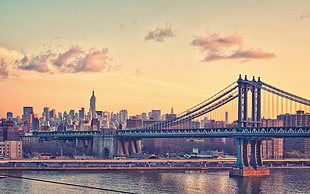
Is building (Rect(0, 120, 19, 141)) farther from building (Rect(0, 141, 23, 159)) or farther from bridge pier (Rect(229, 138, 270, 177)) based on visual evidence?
bridge pier (Rect(229, 138, 270, 177))

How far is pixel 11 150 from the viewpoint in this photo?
141750mm

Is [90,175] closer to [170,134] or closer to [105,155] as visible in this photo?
[170,134]

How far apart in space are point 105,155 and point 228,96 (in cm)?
4447

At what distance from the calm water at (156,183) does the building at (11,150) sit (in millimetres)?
41028

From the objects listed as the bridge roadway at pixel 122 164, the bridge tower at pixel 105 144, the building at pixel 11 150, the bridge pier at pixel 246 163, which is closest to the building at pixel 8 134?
the building at pixel 11 150

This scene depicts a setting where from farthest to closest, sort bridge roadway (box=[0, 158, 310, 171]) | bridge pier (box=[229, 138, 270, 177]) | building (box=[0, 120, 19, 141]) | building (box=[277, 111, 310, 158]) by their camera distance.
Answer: building (box=[0, 120, 19, 141]) < building (box=[277, 111, 310, 158]) < bridge roadway (box=[0, 158, 310, 171]) < bridge pier (box=[229, 138, 270, 177])

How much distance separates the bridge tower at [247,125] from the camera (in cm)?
10000

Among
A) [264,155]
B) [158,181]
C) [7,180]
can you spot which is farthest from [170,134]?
[264,155]

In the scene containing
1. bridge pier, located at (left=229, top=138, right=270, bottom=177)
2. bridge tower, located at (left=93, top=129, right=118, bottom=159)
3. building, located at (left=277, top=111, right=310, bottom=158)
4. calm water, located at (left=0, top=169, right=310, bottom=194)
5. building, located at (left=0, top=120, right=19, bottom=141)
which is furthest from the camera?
building, located at (left=0, top=120, right=19, bottom=141)

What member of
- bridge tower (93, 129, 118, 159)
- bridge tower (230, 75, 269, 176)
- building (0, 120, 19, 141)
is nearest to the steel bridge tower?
bridge tower (230, 75, 269, 176)

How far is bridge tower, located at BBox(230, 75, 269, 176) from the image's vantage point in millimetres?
100000

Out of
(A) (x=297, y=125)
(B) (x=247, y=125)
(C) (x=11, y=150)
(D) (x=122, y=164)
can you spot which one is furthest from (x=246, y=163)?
(A) (x=297, y=125)

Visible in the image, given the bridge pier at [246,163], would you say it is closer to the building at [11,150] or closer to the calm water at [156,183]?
the calm water at [156,183]

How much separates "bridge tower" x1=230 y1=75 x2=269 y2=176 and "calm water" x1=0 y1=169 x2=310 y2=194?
3.42m
